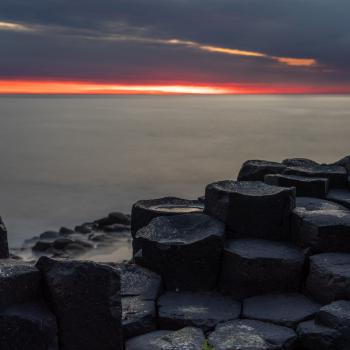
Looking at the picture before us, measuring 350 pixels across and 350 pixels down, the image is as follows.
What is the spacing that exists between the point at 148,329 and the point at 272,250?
1560 millimetres

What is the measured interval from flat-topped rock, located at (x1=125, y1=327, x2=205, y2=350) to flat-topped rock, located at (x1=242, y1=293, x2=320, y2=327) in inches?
28.5

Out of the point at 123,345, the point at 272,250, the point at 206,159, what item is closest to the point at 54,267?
the point at 123,345

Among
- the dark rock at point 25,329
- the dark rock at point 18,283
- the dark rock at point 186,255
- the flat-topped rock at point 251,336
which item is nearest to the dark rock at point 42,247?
the dark rock at point 186,255

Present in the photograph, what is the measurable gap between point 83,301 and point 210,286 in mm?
2000

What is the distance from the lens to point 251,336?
4617mm

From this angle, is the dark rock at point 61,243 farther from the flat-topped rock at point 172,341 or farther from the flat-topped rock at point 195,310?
the flat-topped rock at point 172,341

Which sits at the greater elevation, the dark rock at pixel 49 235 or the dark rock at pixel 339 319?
the dark rock at pixel 339 319

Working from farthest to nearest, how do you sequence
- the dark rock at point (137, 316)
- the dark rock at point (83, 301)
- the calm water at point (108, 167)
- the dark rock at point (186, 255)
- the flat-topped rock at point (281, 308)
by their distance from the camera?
the calm water at point (108, 167) → the dark rock at point (186, 255) → the flat-topped rock at point (281, 308) → the dark rock at point (137, 316) → the dark rock at point (83, 301)

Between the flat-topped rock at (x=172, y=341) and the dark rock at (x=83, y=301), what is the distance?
0.42 metres

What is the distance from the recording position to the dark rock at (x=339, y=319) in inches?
180

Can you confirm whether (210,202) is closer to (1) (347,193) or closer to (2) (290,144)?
(1) (347,193)

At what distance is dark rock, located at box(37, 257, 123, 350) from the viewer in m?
4.02

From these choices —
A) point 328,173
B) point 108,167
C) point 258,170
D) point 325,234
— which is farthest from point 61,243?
point 108,167

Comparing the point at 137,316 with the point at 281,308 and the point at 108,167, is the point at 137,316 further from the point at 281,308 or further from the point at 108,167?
the point at 108,167
